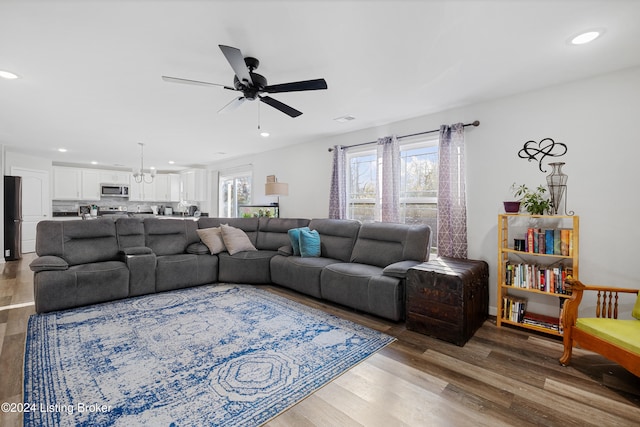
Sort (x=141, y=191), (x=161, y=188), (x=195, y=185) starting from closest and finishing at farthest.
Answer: (x=195, y=185) < (x=141, y=191) < (x=161, y=188)

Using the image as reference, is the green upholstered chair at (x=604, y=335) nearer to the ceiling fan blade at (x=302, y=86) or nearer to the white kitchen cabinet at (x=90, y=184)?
the ceiling fan blade at (x=302, y=86)

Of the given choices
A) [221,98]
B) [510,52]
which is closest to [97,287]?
[221,98]

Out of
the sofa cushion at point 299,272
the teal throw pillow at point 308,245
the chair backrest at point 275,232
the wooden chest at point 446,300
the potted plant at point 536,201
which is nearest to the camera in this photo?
the wooden chest at point 446,300

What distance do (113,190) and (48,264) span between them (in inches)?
246

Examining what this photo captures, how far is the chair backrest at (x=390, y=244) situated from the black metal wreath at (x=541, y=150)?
129cm

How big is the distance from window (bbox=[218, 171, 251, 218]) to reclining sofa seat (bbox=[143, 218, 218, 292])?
8.65ft

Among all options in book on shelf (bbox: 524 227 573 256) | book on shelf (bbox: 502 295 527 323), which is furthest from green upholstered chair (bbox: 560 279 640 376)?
book on shelf (bbox: 502 295 527 323)

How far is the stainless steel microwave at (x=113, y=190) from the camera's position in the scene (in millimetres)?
8172

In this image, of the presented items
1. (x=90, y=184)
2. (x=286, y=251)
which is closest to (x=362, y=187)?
(x=286, y=251)

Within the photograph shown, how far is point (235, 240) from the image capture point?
4590mm

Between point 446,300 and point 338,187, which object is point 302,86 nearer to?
point 446,300

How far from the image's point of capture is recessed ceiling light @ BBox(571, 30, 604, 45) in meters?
1.99

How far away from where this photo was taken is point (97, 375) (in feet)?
6.46

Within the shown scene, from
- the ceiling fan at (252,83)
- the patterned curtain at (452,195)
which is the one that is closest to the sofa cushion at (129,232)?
the ceiling fan at (252,83)
